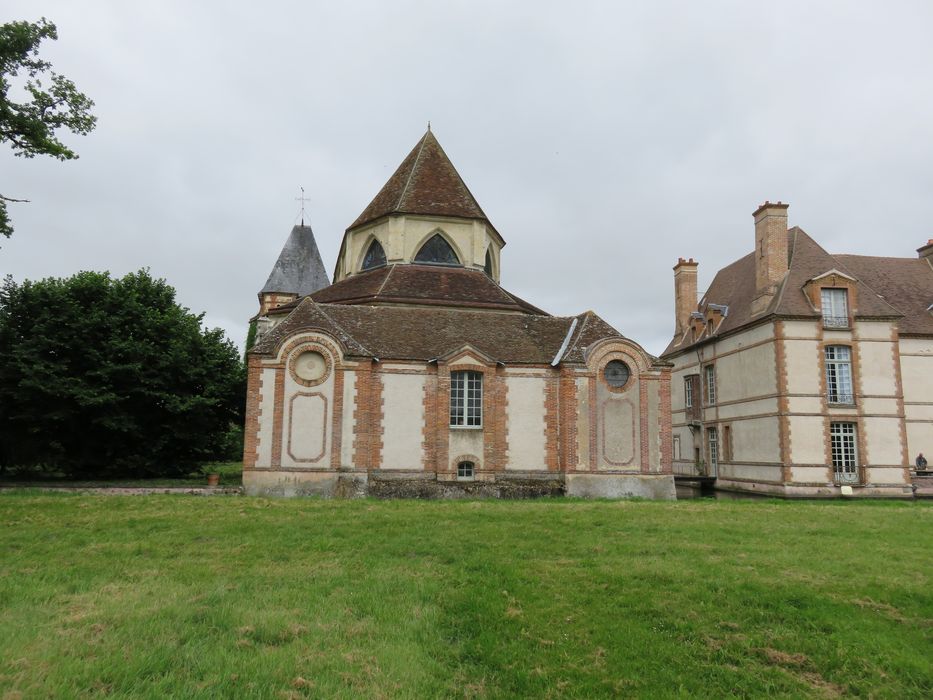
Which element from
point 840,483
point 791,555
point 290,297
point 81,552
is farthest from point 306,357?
point 290,297

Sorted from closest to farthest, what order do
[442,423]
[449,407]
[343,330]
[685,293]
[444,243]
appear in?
[442,423] < [449,407] < [343,330] < [444,243] < [685,293]

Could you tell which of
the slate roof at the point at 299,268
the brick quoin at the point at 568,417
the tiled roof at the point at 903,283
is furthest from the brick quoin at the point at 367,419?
the slate roof at the point at 299,268

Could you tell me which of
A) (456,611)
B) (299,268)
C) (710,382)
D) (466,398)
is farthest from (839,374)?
(299,268)

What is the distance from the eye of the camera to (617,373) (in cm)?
2192

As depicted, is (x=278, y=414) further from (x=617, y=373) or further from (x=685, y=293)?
(x=685, y=293)

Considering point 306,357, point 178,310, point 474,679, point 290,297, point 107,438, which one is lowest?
point 474,679

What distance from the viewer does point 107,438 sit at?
75.5 ft

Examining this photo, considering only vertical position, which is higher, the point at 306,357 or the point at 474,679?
the point at 306,357

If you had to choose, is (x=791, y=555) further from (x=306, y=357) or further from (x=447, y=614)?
(x=306, y=357)

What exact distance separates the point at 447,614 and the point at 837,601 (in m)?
4.43

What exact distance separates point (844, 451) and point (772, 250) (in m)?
8.35

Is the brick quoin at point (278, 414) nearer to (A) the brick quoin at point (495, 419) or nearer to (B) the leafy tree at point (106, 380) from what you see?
(B) the leafy tree at point (106, 380)

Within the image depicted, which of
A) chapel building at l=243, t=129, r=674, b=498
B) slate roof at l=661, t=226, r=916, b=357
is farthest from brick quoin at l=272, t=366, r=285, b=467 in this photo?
slate roof at l=661, t=226, r=916, b=357

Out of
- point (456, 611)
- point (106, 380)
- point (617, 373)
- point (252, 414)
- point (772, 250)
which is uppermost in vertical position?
point (772, 250)
